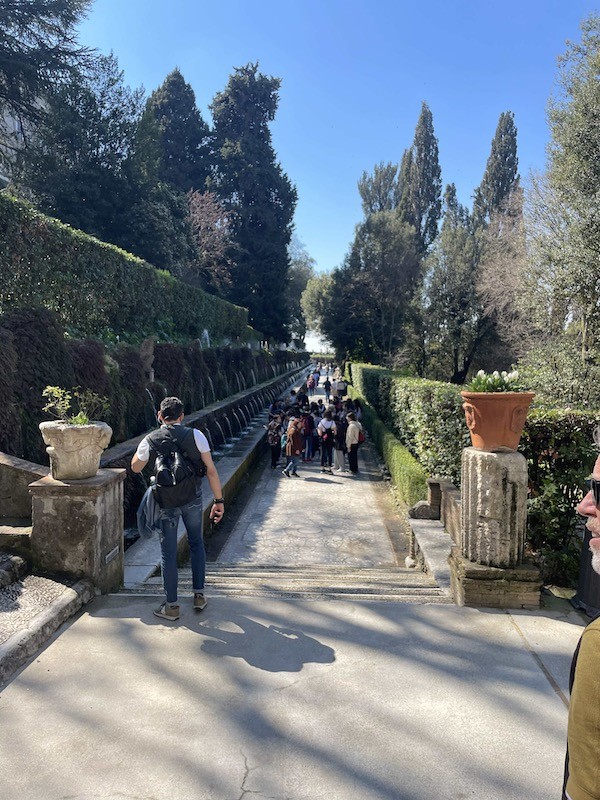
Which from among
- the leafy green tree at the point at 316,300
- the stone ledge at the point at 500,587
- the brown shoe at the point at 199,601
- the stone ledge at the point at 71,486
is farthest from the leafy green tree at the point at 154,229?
the stone ledge at the point at 500,587

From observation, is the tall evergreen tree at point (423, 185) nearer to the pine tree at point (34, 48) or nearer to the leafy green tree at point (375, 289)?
the leafy green tree at point (375, 289)

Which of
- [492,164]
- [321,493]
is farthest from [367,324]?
[321,493]

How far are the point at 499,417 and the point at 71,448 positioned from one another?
332 centimetres

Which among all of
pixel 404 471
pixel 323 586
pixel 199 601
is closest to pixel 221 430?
pixel 404 471

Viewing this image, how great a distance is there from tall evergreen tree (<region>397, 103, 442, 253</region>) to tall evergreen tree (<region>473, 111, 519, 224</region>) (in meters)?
4.22

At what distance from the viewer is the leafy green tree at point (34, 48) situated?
722 inches

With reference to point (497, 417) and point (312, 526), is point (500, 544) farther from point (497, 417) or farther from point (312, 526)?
point (312, 526)

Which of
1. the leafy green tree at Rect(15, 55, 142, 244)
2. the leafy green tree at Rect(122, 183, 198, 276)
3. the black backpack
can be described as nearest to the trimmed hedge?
the black backpack

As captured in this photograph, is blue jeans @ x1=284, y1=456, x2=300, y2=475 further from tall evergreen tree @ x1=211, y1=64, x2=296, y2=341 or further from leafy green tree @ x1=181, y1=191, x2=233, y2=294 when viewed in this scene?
tall evergreen tree @ x1=211, y1=64, x2=296, y2=341

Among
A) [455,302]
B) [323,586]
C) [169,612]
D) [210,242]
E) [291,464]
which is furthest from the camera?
[210,242]

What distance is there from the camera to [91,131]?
23375 millimetres

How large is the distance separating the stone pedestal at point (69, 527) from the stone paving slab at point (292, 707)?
405mm

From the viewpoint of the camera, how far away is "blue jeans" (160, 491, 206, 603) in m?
3.77

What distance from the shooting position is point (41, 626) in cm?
328
